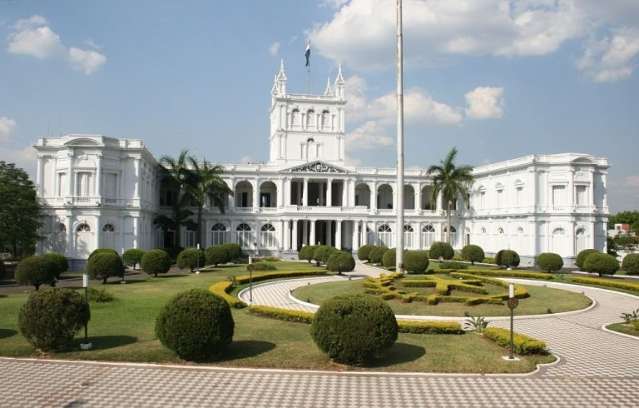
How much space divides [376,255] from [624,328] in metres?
28.4

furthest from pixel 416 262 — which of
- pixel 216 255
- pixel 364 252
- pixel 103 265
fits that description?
pixel 103 265

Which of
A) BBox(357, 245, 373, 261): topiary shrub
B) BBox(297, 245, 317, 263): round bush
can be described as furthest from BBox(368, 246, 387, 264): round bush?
BBox(297, 245, 317, 263): round bush

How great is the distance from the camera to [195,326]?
12.8m

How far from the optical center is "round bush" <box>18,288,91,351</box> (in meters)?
13.6

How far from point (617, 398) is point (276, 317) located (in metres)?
11.8

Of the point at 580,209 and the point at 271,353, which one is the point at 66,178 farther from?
the point at 580,209

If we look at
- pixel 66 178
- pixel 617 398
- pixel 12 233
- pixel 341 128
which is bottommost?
pixel 617 398

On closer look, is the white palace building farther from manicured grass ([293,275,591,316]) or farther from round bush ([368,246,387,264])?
manicured grass ([293,275,591,316])

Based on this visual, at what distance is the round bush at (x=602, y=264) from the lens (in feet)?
118

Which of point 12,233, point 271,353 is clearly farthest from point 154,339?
point 12,233

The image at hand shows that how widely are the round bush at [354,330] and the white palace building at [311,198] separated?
36.9m

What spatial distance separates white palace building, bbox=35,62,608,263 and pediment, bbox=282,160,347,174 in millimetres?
121

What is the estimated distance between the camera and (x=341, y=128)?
67.4 metres

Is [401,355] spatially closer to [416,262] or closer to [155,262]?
[416,262]
